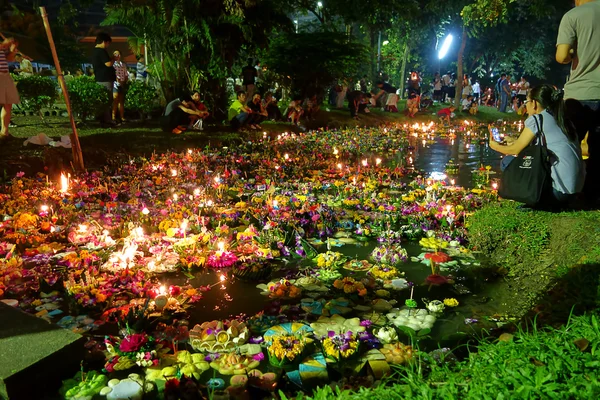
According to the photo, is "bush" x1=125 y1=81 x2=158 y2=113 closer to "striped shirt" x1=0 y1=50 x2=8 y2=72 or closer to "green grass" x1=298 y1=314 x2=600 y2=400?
"striped shirt" x1=0 y1=50 x2=8 y2=72

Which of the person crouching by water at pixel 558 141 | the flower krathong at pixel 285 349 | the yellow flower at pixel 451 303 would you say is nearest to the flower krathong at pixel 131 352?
the flower krathong at pixel 285 349

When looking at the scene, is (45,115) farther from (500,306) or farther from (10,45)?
(500,306)

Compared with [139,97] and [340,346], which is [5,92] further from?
[340,346]

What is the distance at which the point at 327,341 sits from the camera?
3559 mm

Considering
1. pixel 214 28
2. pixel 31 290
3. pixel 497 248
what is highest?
pixel 214 28

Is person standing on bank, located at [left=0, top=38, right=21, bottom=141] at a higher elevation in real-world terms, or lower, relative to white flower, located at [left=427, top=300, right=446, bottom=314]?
higher

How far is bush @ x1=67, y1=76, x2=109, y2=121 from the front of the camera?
12883 mm

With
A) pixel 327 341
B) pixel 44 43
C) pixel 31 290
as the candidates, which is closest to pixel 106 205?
pixel 31 290

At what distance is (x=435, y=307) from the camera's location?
429 centimetres

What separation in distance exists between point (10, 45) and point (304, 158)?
6.44 meters

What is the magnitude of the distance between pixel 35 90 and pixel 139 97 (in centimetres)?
264

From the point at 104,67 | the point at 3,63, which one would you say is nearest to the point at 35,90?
the point at 104,67

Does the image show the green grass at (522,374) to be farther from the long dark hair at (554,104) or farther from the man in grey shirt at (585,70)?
the man in grey shirt at (585,70)

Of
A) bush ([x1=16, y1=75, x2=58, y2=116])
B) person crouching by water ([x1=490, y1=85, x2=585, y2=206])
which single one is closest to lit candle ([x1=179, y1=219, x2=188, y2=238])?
person crouching by water ([x1=490, y1=85, x2=585, y2=206])
